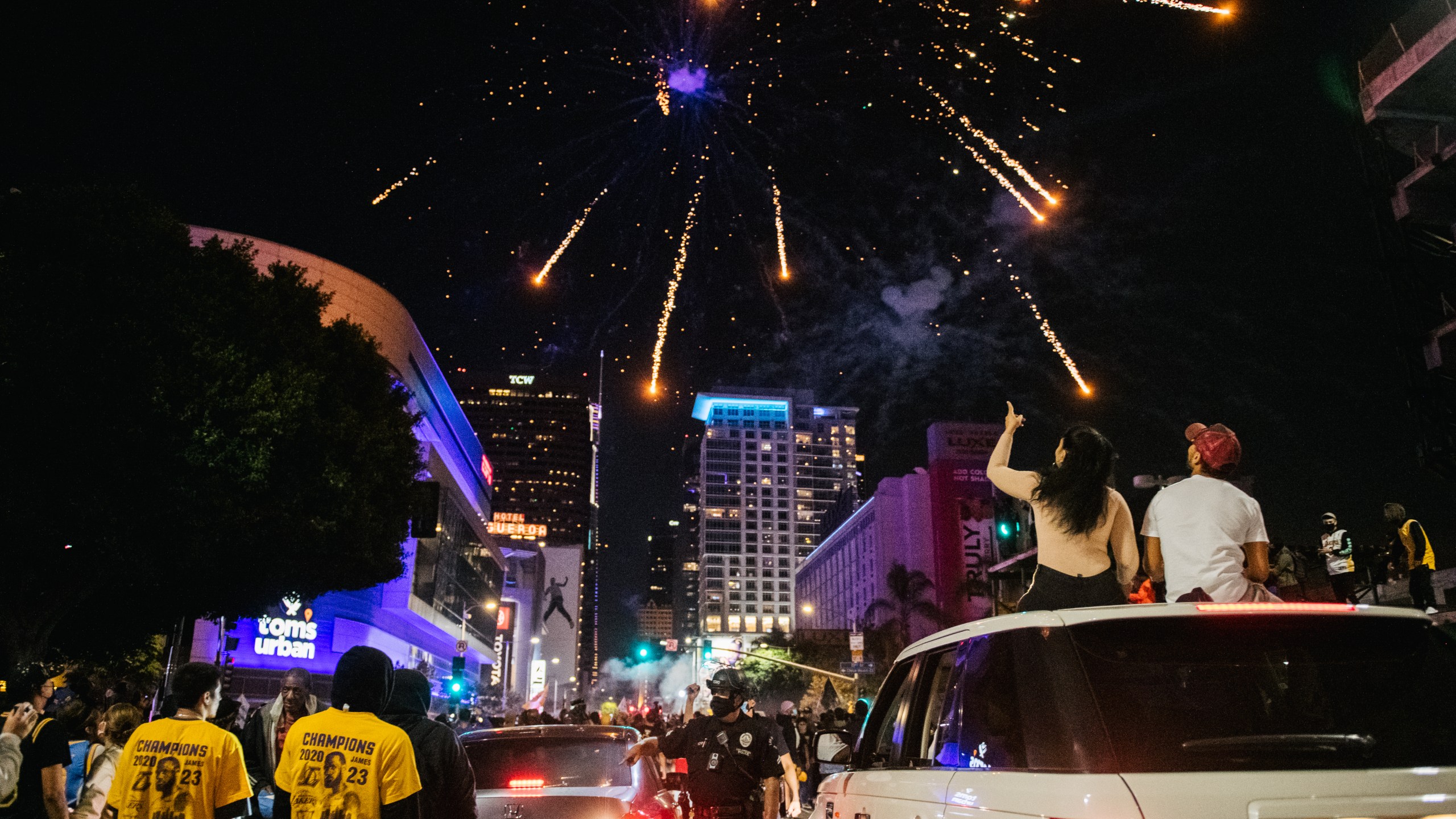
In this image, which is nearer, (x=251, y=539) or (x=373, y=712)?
(x=373, y=712)

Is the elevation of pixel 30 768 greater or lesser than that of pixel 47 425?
lesser

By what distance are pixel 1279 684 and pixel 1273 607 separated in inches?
9.5

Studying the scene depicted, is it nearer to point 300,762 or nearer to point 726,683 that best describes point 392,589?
point 726,683

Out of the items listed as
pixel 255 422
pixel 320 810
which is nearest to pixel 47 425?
pixel 255 422

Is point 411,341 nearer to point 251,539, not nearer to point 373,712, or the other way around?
point 251,539

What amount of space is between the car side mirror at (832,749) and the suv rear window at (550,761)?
8.49 ft

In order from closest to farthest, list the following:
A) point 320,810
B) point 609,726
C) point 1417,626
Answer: point 1417,626 → point 320,810 → point 609,726

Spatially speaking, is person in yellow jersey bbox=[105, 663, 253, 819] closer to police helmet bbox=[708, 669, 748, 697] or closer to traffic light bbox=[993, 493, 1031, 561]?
police helmet bbox=[708, 669, 748, 697]

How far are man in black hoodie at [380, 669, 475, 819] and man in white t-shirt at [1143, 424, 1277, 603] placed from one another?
3.34 metres

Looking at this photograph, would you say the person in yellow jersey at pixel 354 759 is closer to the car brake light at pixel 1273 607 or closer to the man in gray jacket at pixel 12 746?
the car brake light at pixel 1273 607

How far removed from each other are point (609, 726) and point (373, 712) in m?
3.73

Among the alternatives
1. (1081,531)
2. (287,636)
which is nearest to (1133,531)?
(1081,531)

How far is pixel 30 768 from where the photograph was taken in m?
6.28

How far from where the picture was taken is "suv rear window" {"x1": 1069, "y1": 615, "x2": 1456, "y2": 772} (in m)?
2.64
